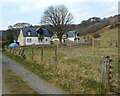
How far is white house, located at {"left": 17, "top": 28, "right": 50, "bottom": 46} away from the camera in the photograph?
99.7 m

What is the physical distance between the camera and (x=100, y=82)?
11.8m

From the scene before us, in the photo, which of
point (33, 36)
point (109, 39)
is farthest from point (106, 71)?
point (33, 36)

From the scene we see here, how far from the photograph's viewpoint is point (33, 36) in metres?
101

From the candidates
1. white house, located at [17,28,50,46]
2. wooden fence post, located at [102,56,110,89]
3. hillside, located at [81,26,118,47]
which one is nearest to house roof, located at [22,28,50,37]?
white house, located at [17,28,50,46]

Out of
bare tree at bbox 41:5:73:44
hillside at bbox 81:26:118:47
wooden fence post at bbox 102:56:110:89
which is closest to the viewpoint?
wooden fence post at bbox 102:56:110:89

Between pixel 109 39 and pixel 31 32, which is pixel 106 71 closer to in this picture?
pixel 109 39

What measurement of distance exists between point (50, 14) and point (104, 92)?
81069 mm

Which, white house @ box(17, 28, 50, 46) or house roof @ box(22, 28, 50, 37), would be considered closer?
white house @ box(17, 28, 50, 46)

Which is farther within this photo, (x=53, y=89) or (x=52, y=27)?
(x=52, y=27)

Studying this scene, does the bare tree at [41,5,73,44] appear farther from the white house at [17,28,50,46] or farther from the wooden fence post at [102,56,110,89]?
the wooden fence post at [102,56,110,89]

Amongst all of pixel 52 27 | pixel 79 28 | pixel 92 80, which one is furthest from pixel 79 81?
pixel 79 28

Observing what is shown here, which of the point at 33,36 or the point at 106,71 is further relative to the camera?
the point at 33,36

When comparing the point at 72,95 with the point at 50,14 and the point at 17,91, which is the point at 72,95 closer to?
the point at 17,91

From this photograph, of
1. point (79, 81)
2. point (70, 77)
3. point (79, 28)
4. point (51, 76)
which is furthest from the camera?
point (79, 28)
